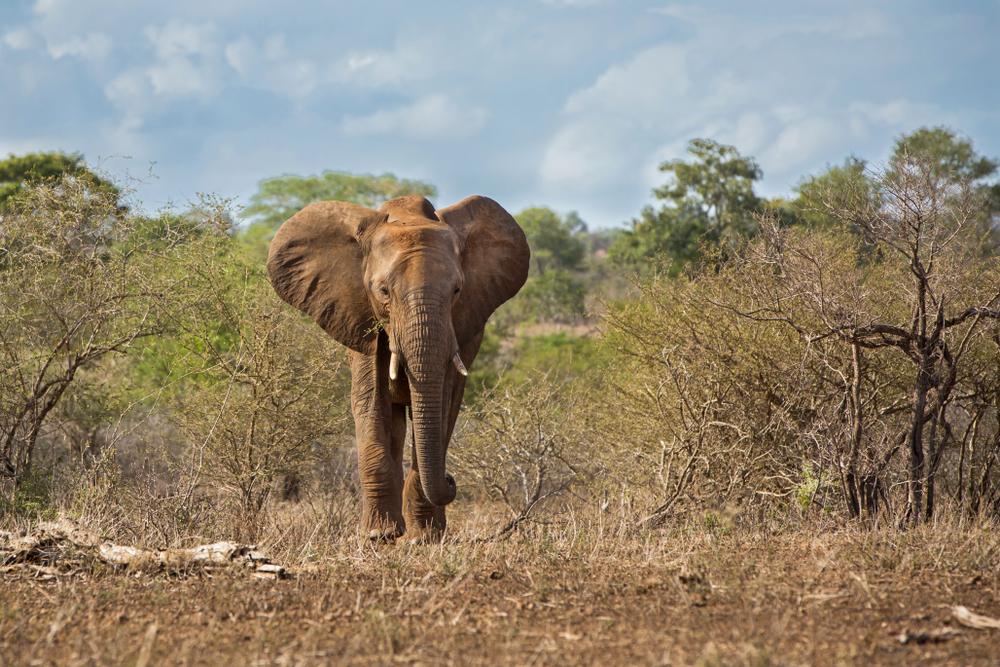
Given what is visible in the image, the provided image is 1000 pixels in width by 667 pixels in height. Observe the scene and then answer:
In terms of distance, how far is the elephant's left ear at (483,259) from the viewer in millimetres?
7379

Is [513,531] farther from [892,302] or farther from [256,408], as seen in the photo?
[892,302]

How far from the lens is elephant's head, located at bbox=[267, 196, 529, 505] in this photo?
21.1ft

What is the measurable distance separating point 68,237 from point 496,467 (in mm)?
5024

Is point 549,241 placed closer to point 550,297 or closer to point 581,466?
point 550,297

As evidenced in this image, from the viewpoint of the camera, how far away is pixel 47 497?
8148mm

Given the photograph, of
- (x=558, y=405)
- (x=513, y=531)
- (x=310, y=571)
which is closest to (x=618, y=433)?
(x=558, y=405)

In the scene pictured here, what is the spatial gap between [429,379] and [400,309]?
0.57m

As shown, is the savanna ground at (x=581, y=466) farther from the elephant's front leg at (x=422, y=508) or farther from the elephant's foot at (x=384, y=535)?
the elephant's front leg at (x=422, y=508)

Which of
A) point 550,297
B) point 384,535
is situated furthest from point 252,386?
point 550,297

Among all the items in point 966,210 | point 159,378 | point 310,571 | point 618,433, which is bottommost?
point 310,571

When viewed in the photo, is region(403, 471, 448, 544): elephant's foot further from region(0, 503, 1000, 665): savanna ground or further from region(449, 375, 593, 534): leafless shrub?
region(449, 375, 593, 534): leafless shrub

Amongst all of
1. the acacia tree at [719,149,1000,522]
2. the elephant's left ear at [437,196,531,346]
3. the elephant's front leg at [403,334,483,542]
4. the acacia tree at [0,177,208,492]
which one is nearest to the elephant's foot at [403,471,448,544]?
the elephant's front leg at [403,334,483,542]

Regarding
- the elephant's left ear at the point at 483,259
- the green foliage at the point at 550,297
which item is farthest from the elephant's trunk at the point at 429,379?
the green foliage at the point at 550,297

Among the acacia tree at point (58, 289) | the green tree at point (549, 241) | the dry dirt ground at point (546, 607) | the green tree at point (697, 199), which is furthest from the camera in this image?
the green tree at point (549, 241)
